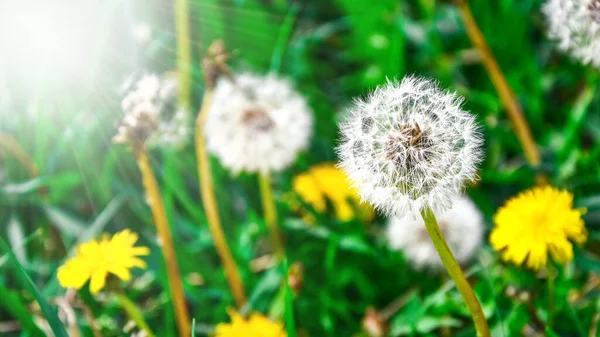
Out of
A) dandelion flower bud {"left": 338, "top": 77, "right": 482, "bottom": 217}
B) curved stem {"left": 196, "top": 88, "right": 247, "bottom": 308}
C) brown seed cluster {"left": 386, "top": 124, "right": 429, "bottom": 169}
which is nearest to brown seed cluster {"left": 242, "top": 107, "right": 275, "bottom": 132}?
curved stem {"left": 196, "top": 88, "right": 247, "bottom": 308}

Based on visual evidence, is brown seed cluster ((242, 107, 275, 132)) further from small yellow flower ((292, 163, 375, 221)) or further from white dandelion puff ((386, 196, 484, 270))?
white dandelion puff ((386, 196, 484, 270))

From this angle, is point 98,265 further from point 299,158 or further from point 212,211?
point 299,158

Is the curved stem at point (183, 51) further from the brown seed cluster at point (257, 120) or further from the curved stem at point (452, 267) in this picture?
the curved stem at point (452, 267)

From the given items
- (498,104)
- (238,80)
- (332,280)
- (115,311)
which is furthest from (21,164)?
(498,104)

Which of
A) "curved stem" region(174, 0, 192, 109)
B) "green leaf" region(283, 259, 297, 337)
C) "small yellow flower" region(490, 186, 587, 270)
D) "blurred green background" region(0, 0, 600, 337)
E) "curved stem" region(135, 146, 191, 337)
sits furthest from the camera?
"curved stem" region(174, 0, 192, 109)

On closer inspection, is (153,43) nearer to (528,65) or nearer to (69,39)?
(69,39)

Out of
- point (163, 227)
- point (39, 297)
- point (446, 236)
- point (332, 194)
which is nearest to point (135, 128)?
point (163, 227)

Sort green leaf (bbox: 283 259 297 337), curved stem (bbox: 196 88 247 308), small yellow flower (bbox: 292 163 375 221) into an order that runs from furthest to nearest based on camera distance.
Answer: small yellow flower (bbox: 292 163 375 221), curved stem (bbox: 196 88 247 308), green leaf (bbox: 283 259 297 337)
